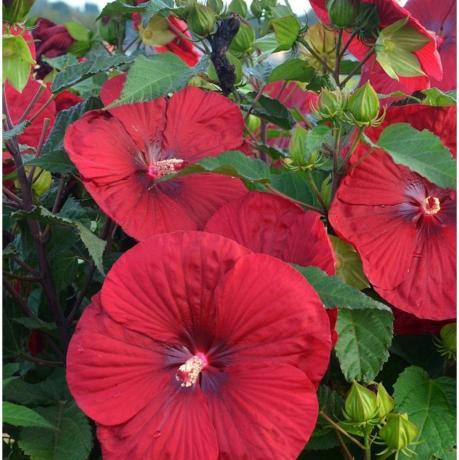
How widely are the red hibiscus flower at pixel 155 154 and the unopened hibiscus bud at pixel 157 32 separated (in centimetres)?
11

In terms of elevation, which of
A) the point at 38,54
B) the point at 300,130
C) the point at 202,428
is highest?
the point at 300,130

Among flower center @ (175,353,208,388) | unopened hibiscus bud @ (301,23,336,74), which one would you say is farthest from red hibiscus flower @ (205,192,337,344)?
unopened hibiscus bud @ (301,23,336,74)

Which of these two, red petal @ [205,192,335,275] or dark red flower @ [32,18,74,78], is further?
dark red flower @ [32,18,74,78]

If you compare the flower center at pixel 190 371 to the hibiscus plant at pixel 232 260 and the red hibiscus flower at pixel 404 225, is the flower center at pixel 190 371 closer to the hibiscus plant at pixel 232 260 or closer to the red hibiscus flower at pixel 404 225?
the hibiscus plant at pixel 232 260

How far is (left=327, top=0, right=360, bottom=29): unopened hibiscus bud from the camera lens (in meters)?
0.68

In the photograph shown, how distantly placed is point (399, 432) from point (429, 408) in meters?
0.06

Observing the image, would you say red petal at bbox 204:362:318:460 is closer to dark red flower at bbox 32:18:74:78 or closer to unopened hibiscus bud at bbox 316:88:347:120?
unopened hibiscus bud at bbox 316:88:347:120

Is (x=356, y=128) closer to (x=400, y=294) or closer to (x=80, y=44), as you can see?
(x=400, y=294)

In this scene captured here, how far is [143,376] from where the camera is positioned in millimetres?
596

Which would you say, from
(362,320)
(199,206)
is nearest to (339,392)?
(362,320)

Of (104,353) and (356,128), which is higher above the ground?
(356,128)

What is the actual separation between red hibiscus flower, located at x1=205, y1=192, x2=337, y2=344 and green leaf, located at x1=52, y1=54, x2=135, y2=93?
0.52ft

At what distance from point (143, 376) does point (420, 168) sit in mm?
249

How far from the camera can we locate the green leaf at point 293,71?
0.77 metres
